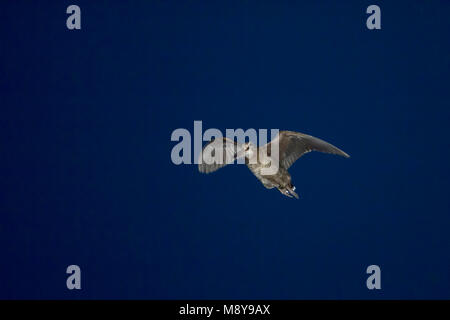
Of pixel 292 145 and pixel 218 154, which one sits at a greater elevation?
pixel 292 145

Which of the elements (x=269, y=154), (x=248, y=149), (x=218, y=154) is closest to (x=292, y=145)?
(x=269, y=154)

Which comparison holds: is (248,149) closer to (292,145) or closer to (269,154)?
(269,154)

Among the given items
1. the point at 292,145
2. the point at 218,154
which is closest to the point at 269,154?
the point at 292,145

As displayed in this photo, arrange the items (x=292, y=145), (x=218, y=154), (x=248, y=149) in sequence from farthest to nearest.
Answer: (x=292, y=145), (x=218, y=154), (x=248, y=149)

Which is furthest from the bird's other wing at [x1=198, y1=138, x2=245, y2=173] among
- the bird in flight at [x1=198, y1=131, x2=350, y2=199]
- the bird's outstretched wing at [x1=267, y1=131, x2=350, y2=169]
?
the bird's outstretched wing at [x1=267, y1=131, x2=350, y2=169]

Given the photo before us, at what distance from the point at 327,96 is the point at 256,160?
23571 millimetres

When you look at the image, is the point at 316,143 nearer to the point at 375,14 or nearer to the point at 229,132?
the point at 229,132

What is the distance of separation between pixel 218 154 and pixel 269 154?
0.86m

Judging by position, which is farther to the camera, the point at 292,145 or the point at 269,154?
the point at 292,145

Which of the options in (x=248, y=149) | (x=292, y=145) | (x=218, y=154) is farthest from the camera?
(x=292, y=145)

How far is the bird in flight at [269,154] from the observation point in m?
12.0

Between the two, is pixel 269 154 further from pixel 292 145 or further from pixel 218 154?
pixel 218 154

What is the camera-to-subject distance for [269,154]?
479 inches

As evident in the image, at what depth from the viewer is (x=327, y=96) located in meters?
34.9
